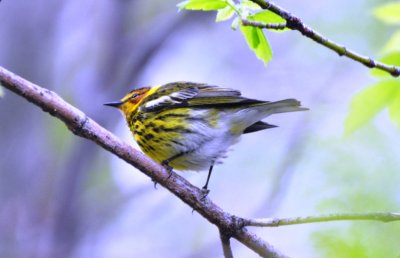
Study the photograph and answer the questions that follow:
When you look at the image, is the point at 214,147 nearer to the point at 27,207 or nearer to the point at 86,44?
the point at 27,207

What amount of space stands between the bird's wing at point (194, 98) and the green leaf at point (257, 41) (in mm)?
1888

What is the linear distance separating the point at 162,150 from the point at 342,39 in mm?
4597

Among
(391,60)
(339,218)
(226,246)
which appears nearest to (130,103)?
(226,246)

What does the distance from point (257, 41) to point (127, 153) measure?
2.68 feet

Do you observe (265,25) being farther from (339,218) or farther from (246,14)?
(339,218)

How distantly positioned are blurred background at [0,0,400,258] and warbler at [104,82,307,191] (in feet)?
2.24

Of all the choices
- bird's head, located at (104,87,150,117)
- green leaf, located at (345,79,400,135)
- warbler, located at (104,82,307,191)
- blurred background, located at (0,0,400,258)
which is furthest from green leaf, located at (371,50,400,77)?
bird's head, located at (104,87,150,117)

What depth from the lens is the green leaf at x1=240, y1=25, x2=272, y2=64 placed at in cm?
200

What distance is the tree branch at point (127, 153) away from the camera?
2.24 meters

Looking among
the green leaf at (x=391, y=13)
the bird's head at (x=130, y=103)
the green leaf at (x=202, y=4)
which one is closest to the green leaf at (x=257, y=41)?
the green leaf at (x=202, y=4)

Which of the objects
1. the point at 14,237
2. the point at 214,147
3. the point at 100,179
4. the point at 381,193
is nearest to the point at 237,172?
the point at 100,179

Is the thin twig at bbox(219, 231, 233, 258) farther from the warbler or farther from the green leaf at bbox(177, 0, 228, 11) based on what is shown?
the warbler

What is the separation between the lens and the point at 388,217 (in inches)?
61.9

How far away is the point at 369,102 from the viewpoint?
2426mm
